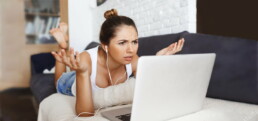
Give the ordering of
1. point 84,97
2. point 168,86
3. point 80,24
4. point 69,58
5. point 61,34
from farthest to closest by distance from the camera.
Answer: point 80,24
point 61,34
point 84,97
point 69,58
point 168,86

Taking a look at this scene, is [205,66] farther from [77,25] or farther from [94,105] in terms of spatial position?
[77,25]

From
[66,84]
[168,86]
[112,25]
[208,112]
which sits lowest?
[66,84]

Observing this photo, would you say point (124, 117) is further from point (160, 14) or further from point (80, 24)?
point (80, 24)

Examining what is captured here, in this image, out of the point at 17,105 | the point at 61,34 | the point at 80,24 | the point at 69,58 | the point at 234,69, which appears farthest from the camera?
the point at 80,24

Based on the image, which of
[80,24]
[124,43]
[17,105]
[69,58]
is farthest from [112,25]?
[80,24]

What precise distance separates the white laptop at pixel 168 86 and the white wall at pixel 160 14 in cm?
98

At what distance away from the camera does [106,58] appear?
1.36 m

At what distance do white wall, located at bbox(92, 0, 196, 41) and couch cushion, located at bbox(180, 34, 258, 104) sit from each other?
1.62 ft

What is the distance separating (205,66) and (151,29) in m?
1.40

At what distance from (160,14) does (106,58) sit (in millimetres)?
843

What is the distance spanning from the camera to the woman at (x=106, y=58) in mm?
1009

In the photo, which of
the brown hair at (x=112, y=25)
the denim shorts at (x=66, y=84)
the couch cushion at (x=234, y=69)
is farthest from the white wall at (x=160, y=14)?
the denim shorts at (x=66, y=84)

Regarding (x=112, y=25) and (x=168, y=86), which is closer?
(x=168, y=86)

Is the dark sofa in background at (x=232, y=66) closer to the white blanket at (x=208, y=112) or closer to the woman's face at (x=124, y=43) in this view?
the white blanket at (x=208, y=112)
